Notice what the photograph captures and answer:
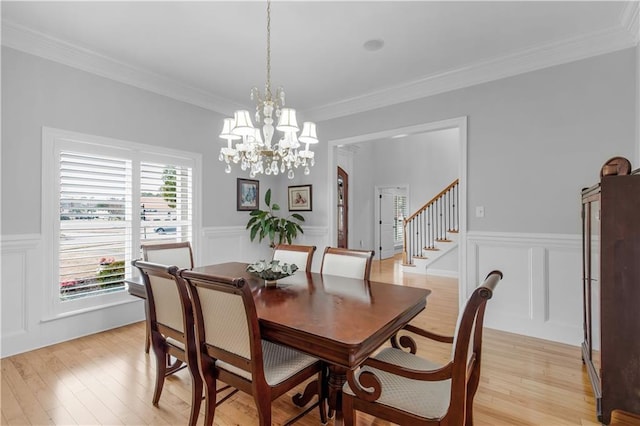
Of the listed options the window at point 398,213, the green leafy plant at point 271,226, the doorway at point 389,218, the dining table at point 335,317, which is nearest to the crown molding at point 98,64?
the green leafy plant at point 271,226

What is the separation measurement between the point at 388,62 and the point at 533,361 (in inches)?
122

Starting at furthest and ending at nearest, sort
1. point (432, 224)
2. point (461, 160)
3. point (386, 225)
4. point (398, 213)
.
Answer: point (398, 213)
point (386, 225)
point (432, 224)
point (461, 160)

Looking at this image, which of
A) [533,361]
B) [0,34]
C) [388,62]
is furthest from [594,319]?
[0,34]

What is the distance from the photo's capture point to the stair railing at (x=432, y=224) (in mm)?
6434

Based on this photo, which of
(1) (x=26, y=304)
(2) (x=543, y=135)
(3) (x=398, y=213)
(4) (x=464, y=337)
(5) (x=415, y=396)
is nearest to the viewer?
Result: (4) (x=464, y=337)

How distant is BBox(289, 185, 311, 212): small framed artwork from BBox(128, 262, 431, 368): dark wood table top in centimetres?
264

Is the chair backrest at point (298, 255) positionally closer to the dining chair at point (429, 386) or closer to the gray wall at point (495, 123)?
the dining chair at point (429, 386)

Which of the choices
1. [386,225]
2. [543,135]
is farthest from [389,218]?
[543,135]

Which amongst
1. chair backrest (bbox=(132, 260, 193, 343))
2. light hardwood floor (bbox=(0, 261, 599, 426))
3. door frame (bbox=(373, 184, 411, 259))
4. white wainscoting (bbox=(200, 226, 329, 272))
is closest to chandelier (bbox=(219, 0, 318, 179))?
chair backrest (bbox=(132, 260, 193, 343))

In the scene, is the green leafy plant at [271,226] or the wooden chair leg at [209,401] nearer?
the wooden chair leg at [209,401]

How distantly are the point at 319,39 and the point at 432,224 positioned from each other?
4899 millimetres

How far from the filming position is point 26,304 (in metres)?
2.71

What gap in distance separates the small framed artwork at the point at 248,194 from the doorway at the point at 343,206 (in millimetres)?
2635

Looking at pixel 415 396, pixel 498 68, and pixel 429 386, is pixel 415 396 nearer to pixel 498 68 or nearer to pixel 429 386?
pixel 429 386
